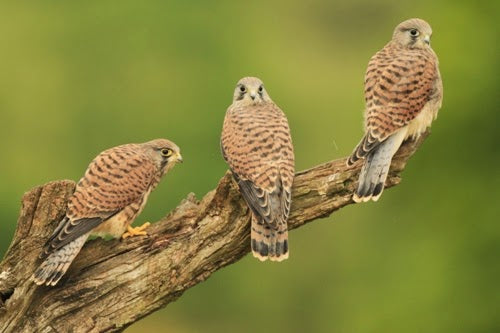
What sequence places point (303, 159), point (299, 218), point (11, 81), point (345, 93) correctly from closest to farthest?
point (299, 218) → point (303, 159) → point (11, 81) → point (345, 93)

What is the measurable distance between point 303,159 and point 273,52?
4.01 meters

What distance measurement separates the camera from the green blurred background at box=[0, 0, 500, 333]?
1348 cm

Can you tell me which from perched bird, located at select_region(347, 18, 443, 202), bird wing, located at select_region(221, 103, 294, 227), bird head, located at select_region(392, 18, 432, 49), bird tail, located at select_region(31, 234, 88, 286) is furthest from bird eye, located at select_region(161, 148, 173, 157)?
bird head, located at select_region(392, 18, 432, 49)

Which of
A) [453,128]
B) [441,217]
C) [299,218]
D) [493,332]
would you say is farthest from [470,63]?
[299,218]

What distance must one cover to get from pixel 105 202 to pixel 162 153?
1.84 feet

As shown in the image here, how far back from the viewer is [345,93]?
58.2 ft

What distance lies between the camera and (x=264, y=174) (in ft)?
21.9

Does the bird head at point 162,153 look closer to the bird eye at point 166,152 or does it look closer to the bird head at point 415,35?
the bird eye at point 166,152

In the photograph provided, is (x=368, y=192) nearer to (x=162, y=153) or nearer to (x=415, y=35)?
(x=415, y=35)

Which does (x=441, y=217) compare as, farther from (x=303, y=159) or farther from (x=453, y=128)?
(x=303, y=159)

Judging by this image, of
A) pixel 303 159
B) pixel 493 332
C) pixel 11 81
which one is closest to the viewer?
pixel 493 332

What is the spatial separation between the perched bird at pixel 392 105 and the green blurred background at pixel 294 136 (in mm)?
6328

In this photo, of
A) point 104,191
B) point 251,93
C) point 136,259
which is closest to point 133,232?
point 136,259

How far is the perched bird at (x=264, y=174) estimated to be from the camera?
663 cm
